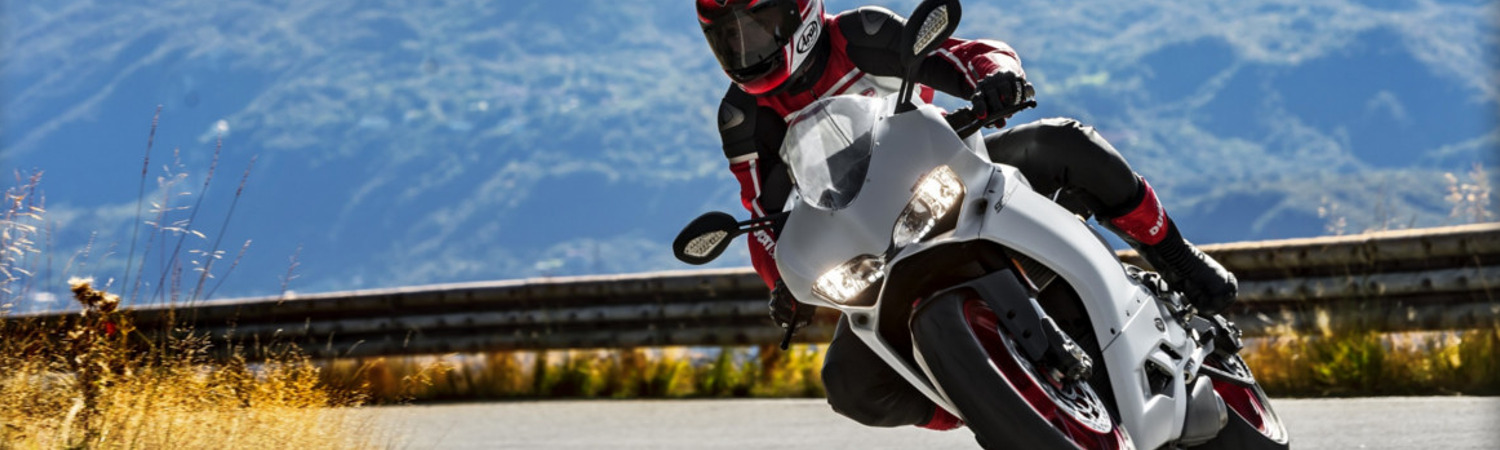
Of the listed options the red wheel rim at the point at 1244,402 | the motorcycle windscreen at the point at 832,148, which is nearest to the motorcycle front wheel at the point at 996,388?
the motorcycle windscreen at the point at 832,148

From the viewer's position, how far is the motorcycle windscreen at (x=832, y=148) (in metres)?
3.49

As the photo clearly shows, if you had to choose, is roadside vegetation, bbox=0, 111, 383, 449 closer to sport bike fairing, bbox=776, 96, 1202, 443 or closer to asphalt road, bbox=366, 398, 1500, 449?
asphalt road, bbox=366, 398, 1500, 449

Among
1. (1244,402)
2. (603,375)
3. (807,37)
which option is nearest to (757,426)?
(603,375)

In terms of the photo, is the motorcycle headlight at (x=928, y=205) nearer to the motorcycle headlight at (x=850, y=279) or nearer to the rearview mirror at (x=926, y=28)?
the motorcycle headlight at (x=850, y=279)

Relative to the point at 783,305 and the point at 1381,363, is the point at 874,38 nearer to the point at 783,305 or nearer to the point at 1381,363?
the point at 783,305

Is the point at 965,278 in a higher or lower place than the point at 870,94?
lower

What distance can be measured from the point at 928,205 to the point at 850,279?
9.1 inches

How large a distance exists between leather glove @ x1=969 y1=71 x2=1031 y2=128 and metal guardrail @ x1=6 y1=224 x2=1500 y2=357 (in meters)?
5.24

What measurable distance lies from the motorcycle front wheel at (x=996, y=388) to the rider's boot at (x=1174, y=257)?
95cm

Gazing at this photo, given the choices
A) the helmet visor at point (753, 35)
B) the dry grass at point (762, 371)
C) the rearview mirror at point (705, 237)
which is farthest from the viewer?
the dry grass at point (762, 371)

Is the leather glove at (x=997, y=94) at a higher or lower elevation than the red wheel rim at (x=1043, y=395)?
higher

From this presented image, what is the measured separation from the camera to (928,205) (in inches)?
133

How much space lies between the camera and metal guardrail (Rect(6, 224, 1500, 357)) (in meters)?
8.40

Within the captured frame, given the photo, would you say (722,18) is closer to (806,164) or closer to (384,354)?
(806,164)
